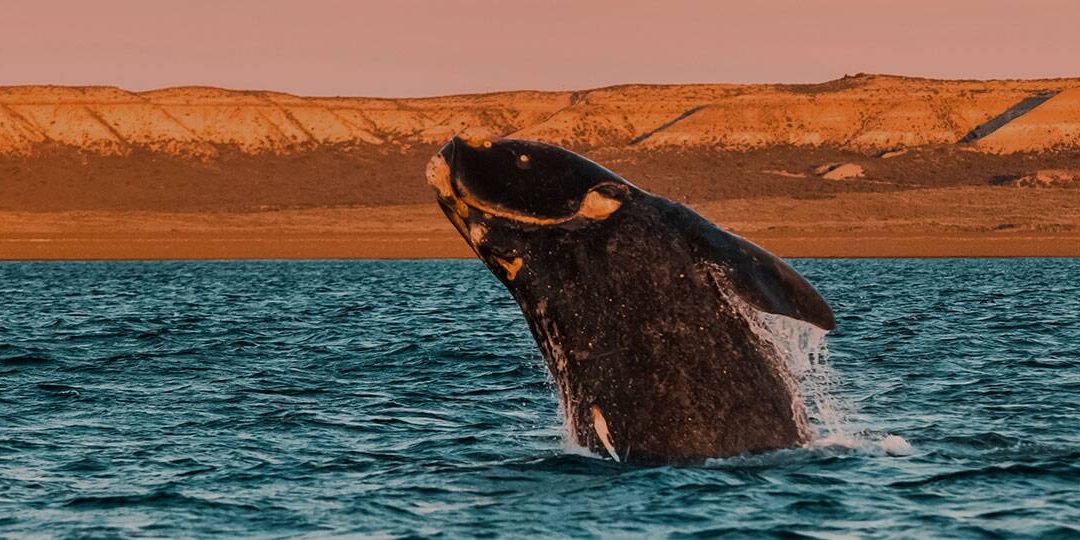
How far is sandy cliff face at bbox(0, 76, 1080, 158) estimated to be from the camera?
108125 millimetres

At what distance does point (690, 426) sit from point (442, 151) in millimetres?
2001

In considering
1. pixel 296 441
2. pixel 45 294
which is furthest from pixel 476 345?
pixel 45 294

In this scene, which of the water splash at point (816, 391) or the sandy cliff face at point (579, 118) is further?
the sandy cliff face at point (579, 118)

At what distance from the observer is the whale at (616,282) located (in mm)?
8523

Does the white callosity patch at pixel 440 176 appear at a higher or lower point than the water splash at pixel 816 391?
higher

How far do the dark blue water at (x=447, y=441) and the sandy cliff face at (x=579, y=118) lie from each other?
8296cm

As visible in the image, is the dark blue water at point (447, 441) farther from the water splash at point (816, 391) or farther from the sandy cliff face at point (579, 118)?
the sandy cliff face at point (579, 118)

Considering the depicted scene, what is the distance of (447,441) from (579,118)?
357 ft

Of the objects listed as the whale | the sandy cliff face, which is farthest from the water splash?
the sandy cliff face

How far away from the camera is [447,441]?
12086mm

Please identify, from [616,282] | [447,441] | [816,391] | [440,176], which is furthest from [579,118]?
[440,176]

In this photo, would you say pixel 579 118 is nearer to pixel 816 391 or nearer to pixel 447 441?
pixel 816 391

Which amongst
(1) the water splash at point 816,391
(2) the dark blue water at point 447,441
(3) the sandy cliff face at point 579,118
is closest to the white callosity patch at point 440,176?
(1) the water splash at point 816,391

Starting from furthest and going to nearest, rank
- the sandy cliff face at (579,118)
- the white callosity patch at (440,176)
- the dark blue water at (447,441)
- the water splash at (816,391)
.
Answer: the sandy cliff face at (579,118) → the dark blue water at (447,441) → the water splash at (816,391) → the white callosity patch at (440,176)
